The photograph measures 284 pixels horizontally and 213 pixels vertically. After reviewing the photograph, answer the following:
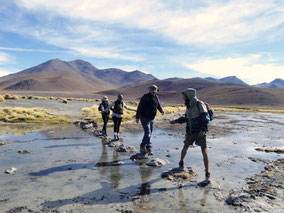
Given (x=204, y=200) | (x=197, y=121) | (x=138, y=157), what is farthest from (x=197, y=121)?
(x=138, y=157)

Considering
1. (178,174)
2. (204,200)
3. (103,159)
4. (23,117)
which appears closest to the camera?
(204,200)

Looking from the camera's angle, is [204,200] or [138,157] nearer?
[204,200]

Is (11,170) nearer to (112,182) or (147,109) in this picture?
(112,182)

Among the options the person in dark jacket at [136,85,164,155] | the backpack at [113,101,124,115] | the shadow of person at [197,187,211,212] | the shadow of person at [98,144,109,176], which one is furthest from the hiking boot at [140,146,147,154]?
the shadow of person at [197,187,211,212]

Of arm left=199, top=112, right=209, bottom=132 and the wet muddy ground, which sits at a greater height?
arm left=199, top=112, right=209, bottom=132

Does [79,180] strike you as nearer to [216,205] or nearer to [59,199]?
[59,199]

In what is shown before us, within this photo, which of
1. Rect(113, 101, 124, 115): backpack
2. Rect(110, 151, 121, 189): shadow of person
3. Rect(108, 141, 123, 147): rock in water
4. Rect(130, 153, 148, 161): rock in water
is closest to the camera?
Rect(110, 151, 121, 189): shadow of person

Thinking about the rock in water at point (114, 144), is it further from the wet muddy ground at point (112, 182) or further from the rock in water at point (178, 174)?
the rock in water at point (178, 174)

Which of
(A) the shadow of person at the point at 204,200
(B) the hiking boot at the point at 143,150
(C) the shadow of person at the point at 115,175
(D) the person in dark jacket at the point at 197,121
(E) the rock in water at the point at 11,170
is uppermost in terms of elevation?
(D) the person in dark jacket at the point at 197,121

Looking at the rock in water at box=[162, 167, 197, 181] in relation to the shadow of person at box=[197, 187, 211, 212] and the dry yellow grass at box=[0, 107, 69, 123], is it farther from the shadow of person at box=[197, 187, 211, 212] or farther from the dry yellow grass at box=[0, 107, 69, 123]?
the dry yellow grass at box=[0, 107, 69, 123]

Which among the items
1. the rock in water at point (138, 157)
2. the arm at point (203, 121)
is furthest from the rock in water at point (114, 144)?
the arm at point (203, 121)

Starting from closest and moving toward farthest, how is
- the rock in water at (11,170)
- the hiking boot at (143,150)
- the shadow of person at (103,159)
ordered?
the rock in water at (11,170), the shadow of person at (103,159), the hiking boot at (143,150)

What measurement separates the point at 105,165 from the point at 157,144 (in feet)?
16.3

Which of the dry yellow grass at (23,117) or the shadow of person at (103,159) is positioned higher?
the dry yellow grass at (23,117)
